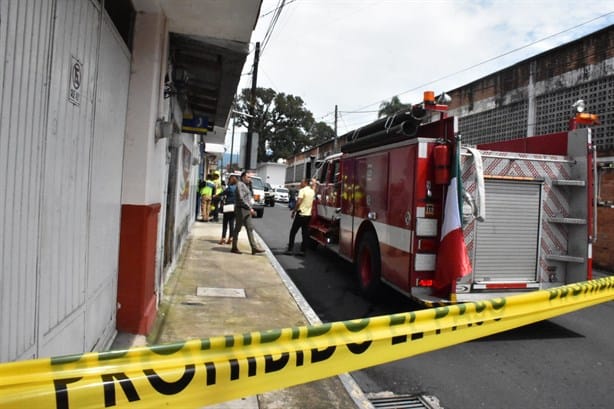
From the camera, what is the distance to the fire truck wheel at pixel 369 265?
691 cm

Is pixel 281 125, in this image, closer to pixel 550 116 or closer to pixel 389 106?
pixel 389 106

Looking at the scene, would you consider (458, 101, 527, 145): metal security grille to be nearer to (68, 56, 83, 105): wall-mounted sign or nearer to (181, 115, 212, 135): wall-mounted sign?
(181, 115, 212, 135): wall-mounted sign

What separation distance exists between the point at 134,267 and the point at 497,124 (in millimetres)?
15208

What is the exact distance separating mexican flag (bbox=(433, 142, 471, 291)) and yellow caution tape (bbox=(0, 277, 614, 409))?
2.15 meters

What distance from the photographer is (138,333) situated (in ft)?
15.1

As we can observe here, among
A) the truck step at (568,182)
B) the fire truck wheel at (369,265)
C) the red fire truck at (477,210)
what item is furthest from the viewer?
the fire truck wheel at (369,265)

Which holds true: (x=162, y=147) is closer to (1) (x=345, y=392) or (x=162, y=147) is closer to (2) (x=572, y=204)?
(1) (x=345, y=392)

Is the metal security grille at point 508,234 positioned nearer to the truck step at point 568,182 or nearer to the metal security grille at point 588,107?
the truck step at point 568,182

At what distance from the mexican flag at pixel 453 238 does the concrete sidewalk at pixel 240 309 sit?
1750 millimetres

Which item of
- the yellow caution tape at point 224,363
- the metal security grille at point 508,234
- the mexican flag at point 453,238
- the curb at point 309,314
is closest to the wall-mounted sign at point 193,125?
the curb at point 309,314

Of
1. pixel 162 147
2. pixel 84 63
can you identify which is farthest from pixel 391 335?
pixel 162 147

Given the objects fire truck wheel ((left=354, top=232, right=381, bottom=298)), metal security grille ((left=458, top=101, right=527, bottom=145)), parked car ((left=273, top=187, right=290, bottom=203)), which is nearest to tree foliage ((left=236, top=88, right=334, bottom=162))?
parked car ((left=273, top=187, right=290, bottom=203))

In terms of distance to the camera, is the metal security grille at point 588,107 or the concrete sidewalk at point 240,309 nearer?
the concrete sidewalk at point 240,309

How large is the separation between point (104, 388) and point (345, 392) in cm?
259
